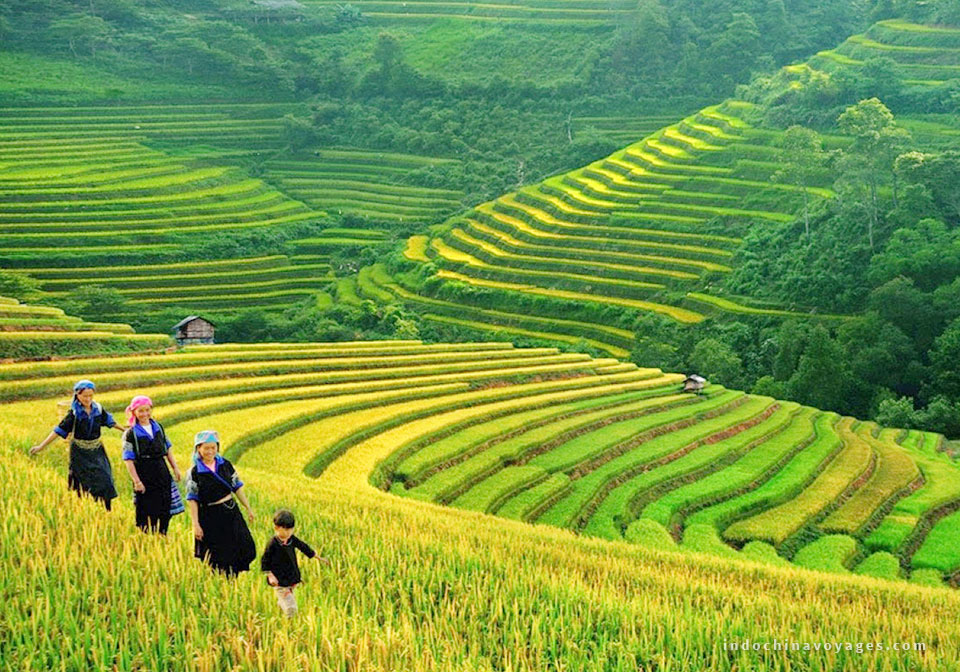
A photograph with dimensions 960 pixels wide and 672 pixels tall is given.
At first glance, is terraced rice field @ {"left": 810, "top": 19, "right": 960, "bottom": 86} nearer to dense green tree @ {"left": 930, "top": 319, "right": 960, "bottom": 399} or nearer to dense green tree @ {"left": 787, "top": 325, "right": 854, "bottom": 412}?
dense green tree @ {"left": 930, "top": 319, "right": 960, "bottom": 399}

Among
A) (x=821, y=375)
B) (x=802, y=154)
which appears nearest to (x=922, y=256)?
(x=821, y=375)

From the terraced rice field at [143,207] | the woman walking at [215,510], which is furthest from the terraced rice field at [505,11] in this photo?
the woman walking at [215,510]

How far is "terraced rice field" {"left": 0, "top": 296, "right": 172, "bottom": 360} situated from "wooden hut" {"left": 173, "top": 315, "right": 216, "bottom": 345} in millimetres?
10255

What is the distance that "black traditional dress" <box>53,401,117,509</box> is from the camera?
31.9ft

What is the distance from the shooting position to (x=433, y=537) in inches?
440

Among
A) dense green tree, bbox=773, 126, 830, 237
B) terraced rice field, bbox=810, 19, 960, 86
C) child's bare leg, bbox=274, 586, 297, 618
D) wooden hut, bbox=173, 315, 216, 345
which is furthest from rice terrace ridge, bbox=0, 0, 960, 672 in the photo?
wooden hut, bbox=173, 315, 216, 345

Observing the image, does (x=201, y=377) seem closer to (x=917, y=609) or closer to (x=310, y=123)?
(x=917, y=609)

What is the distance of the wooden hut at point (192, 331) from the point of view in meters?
41.1

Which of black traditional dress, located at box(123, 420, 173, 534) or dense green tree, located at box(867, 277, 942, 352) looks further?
dense green tree, located at box(867, 277, 942, 352)

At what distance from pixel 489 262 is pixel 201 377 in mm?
30545

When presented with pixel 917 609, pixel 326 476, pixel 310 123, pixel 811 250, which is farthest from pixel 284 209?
pixel 917 609

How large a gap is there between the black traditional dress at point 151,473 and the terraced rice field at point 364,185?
5809 centimetres

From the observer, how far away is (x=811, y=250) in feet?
161

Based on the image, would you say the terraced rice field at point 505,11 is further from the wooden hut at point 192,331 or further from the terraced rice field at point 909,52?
the wooden hut at point 192,331
